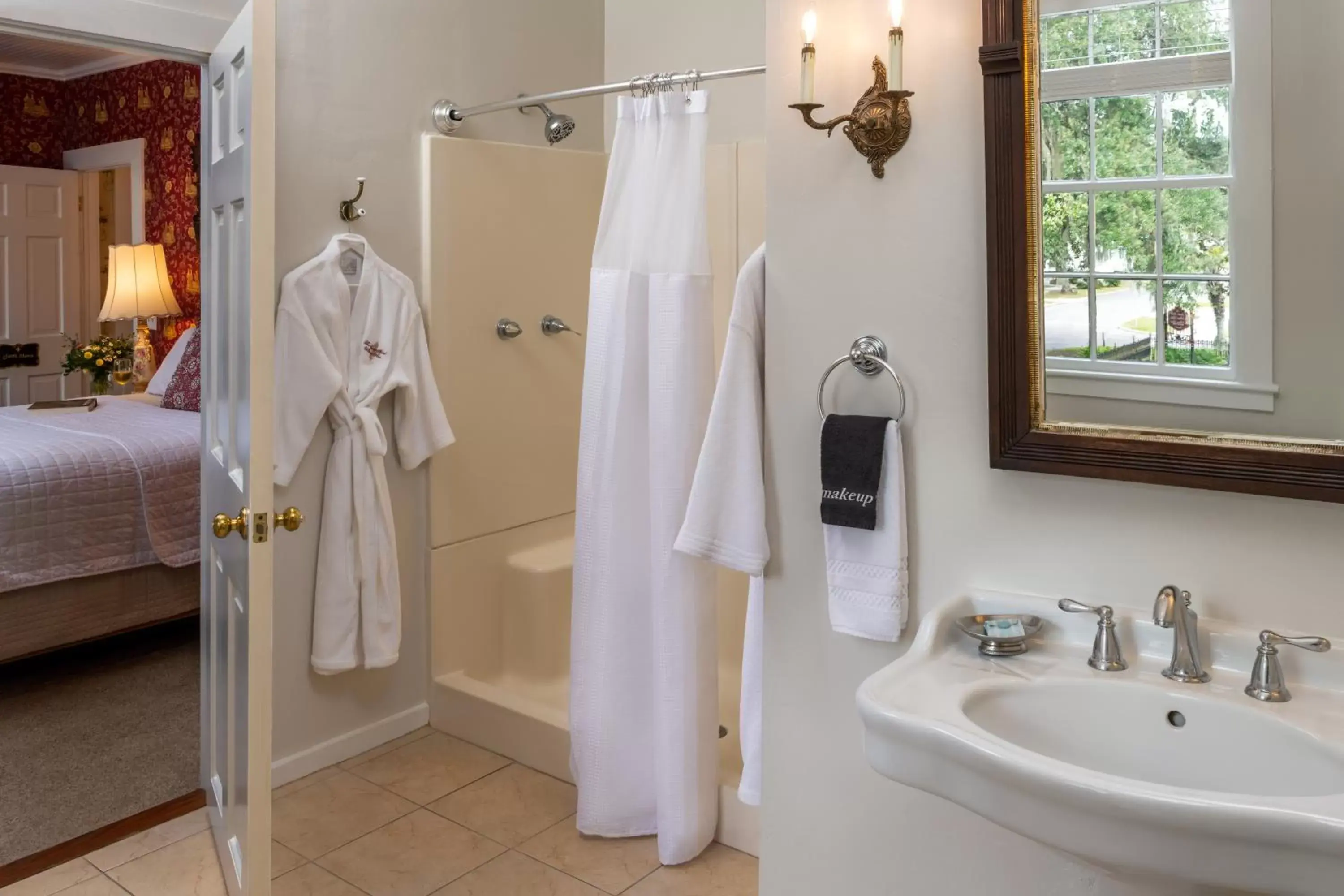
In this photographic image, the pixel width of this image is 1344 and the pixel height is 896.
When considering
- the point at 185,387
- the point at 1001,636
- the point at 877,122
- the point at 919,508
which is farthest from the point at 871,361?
the point at 185,387

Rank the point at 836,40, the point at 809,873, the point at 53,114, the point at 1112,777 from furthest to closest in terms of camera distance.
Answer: the point at 53,114, the point at 809,873, the point at 836,40, the point at 1112,777

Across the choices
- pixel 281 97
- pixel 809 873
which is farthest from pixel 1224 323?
pixel 281 97

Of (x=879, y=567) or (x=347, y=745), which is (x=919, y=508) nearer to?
(x=879, y=567)

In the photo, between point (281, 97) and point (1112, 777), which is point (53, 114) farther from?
point (1112, 777)

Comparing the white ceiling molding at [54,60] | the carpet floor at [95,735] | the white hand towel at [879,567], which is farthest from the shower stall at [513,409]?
the white ceiling molding at [54,60]

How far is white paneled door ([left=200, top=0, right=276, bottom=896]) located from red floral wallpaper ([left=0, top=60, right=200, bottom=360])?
134 inches

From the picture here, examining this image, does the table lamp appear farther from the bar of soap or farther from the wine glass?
the bar of soap

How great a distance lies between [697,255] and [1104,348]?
3.58 feet

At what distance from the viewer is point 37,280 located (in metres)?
6.39

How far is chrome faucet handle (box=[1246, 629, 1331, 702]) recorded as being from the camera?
4.69 feet

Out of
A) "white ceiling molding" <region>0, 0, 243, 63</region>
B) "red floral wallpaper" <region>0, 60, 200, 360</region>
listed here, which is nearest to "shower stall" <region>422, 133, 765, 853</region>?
"white ceiling molding" <region>0, 0, 243, 63</region>

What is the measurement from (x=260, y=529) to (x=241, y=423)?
0.27 meters

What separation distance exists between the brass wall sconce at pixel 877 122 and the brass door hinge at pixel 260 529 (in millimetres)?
1257

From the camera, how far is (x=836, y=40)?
71.7 inches
